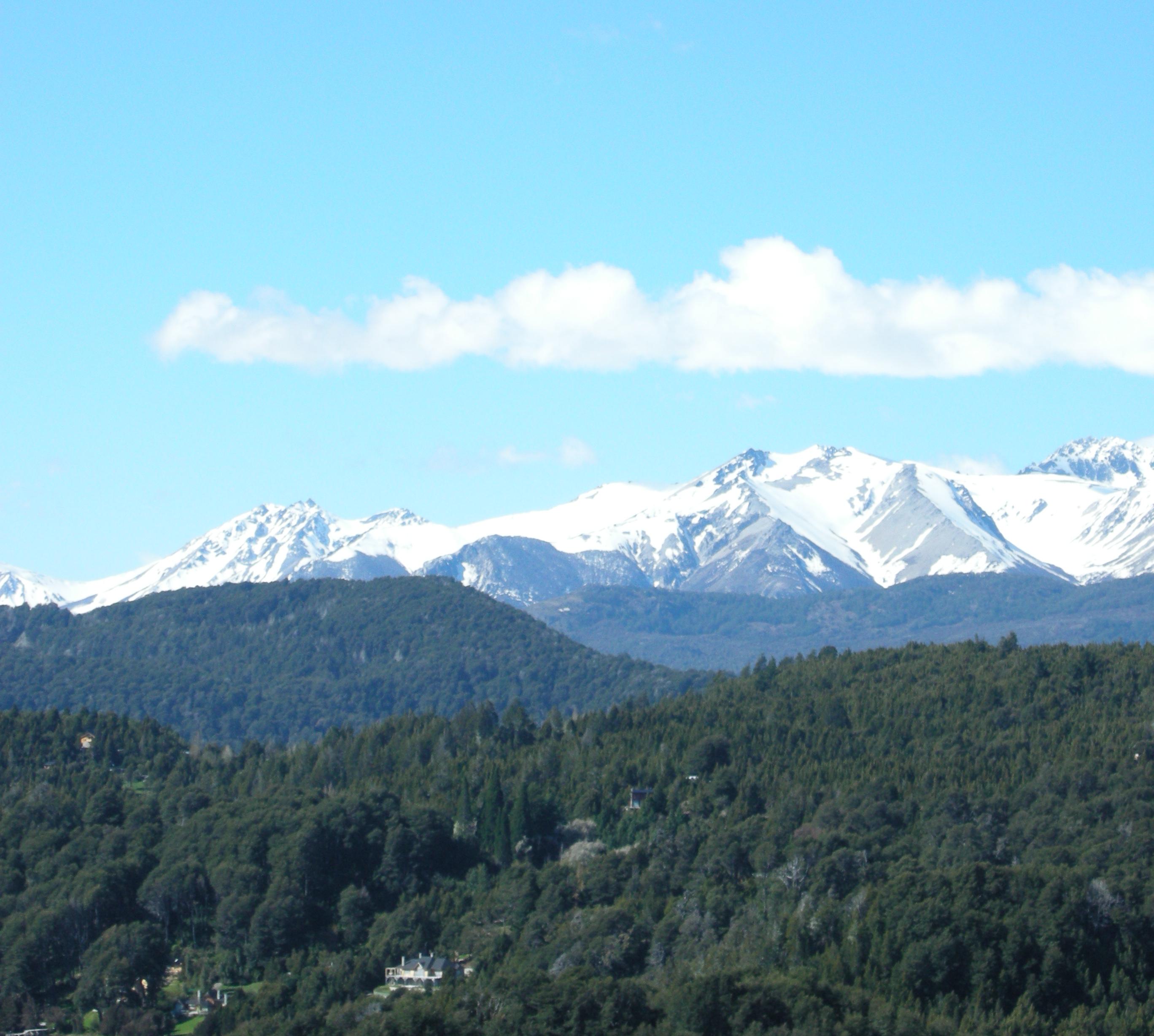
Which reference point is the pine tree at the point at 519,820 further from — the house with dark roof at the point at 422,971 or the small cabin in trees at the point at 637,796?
the house with dark roof at the point at 422,971

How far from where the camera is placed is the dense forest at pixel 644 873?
9638 cm

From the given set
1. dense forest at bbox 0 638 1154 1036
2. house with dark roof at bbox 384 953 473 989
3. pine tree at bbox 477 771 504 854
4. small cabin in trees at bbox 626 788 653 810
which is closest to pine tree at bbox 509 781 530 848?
dense forest at bbox 0 638 1154 1036

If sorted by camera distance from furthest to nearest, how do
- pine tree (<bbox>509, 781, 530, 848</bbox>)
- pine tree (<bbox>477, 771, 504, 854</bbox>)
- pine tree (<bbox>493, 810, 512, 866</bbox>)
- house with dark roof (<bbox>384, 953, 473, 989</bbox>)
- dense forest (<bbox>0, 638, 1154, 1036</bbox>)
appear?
pine tree (<bbox>477, 771, 504, 854</bbox>) → pine tree (<bbox>509, 781, 530, 848</bbox>) → pine tree (<bbox>493, 810, 512, 866</bbox>) → house with dark roof (<bbox>384, 953, 473, 989</bbox>) → dense forest (<bbox>0, 638, 1154, 1036</bbox>)

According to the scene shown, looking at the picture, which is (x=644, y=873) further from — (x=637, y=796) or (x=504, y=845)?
(x=637, y=796)

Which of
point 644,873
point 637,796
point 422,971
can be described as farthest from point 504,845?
point 422,971

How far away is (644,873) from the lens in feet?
399

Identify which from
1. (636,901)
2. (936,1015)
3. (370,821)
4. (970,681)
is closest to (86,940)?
(370,821)

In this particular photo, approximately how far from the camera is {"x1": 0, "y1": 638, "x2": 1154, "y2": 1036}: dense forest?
96375 mm

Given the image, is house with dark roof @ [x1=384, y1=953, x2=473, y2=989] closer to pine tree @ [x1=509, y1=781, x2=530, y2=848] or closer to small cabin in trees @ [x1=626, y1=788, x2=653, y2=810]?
pine tree @ [x1=509, y1=781, x2=530, y2=848]

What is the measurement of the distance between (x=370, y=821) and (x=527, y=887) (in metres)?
16.3

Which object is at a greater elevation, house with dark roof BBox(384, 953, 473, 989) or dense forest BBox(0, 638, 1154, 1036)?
dense forest BBox(0, 638, 1154, 1036)

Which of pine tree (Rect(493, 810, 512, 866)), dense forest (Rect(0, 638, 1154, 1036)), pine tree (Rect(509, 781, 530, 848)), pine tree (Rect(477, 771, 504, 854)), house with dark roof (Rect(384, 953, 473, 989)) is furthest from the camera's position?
pine tree (Rect(477, 771, 504, 854))

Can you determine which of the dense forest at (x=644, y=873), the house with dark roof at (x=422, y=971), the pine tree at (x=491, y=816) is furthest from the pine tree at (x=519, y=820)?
the house with dark roof at (x=422, y=971)

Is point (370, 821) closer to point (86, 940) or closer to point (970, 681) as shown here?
point (86, 940)
